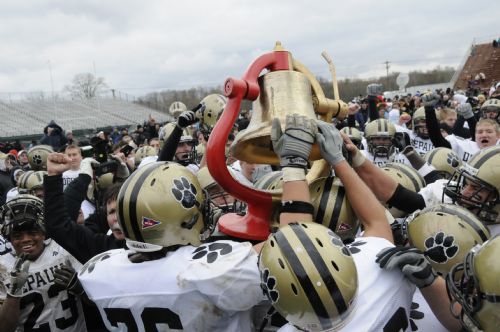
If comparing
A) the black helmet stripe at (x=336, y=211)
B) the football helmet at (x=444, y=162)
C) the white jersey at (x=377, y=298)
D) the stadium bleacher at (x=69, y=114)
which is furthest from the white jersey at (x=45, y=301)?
the stadium bleacher at (x=69, y=114)

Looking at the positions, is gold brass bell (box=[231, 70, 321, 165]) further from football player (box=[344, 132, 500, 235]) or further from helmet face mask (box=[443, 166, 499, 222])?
helmet face mask (box=[443, 166, 499, 222])

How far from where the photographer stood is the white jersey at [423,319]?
2369 mm

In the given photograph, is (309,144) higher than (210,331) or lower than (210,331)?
higher

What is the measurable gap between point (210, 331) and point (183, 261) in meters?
0.37

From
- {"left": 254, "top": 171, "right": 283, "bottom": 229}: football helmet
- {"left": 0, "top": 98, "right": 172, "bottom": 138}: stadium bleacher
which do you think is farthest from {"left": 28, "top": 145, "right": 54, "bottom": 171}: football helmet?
{"left": 0, "top": 98, "right": 172, "bottom": 138}: stadium bleacher

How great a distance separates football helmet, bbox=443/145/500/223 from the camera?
→ 281 centimetres

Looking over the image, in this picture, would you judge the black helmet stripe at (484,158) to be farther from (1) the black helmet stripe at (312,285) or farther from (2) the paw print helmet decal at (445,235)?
(1) the black helmet stripe at (312,285)

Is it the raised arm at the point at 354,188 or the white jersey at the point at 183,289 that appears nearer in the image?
the white jersey at the point at 183,289

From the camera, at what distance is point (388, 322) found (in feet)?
6.24

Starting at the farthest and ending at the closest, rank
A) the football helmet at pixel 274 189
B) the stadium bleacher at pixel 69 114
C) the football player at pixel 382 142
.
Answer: the stadium bleacher at pixel 69 114
the football player at pixel 382 142
the football helmet at pixel 274 189

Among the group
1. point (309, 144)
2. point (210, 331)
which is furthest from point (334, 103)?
point (210, 331)

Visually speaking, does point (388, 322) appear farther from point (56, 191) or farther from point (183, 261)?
point (56, 191)

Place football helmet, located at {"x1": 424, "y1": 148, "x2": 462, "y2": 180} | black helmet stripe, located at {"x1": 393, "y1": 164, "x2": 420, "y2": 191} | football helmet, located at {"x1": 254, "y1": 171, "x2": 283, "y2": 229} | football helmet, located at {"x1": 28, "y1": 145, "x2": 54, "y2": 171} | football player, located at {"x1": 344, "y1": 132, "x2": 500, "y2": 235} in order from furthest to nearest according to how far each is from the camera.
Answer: football helmet, located at {"x1": 28, "y1": 145, "x2": 54, "y2": 171} < football helmet, located at {"x1": 424, "y1": 148, "x2": 462, "y2": 180} < black helmet stripe, located at {"x1": 393, "y1": 164, "x2": 420, "y2": 191} < football player, located at {"x1": 344, "y1": 132, "x2": 500, "y2": 235} < football helmet, located at {"x1": 254, "y1": 171, "x2": 283, "y2": 229}

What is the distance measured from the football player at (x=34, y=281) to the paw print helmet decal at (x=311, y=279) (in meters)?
1.63
